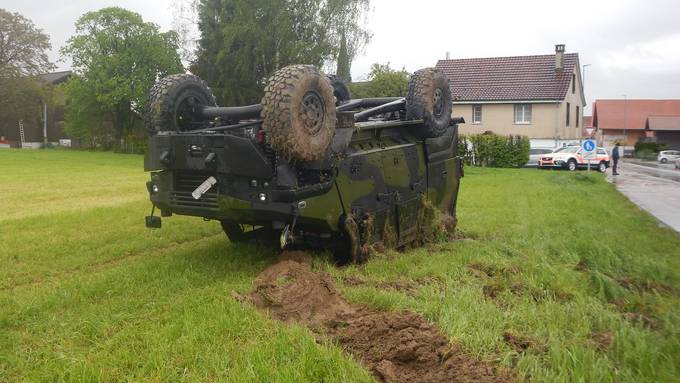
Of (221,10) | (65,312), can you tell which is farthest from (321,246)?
(221,10)

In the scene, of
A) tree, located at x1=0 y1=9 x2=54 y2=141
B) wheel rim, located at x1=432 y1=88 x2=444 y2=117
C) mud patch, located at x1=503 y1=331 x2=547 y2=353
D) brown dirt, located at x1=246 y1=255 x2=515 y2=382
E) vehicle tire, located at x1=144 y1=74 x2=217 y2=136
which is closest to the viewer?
brown dirt, located at x1=246 y1=255 x2=515 y2=382

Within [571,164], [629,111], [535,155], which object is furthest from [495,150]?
[629,111]

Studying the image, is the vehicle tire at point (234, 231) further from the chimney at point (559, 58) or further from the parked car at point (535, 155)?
the chimney at point (559, 58)

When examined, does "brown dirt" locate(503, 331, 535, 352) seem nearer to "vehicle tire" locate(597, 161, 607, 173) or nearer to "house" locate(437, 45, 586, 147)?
"vehicle tire" locate(597, 161, 607, 173)

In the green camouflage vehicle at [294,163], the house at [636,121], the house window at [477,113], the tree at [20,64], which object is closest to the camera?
the green camouflage vehicle at [294,163]

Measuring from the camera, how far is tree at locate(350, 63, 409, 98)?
131ft

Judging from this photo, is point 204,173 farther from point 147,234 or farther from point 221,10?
point 221,10

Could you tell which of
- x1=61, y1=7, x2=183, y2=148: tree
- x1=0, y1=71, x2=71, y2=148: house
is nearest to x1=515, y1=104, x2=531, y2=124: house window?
x1=61, y1=7, x2=183, y2=148: tree

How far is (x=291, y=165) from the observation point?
6668 millimetres

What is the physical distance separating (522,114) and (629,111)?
35.5 m

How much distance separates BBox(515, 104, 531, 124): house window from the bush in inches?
253

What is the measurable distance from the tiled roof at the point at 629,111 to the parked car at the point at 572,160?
119 feet

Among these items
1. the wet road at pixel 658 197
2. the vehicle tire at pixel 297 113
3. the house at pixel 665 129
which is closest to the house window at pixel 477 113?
the wet road at pixel 658 197

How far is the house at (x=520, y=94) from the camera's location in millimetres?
41375
